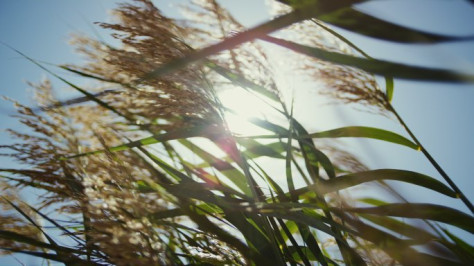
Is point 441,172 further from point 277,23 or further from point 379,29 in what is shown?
point 277,23

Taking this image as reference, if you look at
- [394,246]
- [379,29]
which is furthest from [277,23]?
[394,246]

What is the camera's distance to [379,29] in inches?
25.8

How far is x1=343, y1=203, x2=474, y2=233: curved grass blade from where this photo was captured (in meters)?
0.95

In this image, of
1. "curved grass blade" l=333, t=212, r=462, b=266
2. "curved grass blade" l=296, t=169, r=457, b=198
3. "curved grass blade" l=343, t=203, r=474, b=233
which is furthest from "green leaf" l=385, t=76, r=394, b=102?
"curved grass blade" l=333, t=212, r=462, b=266

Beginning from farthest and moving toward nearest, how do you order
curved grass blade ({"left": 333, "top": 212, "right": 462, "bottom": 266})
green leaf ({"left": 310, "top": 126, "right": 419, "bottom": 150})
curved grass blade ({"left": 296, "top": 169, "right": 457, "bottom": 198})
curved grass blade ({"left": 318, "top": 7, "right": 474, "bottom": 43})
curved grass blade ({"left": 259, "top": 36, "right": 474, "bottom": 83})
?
1. green leaf ({"left": 310, "top": 126, "right": 419, "bottom": 150})
2. curved grass blade ({"left": 296, "top": 169, "right": 457, "bottom": 198})
3. curved grass blade ({"left": 333, "top": 212, "right": 462, "bottom": 266})
4. curved grass blade ({"left": 318, "top": 7, "right": 474, "bottom": 43})
5. curved grass blade ({"left": 259, "top": 36, "right": 474, "bottom": 83})

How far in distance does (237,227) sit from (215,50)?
740mm

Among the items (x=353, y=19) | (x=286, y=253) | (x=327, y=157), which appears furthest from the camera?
(x=327, y=157)

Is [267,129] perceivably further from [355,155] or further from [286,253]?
[286,253]

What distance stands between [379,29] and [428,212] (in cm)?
72

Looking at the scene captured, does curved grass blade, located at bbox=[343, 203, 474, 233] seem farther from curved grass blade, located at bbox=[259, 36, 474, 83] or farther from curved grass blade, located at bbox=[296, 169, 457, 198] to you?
curved grass blade, located at bbox=[259, 36, 474, 83]

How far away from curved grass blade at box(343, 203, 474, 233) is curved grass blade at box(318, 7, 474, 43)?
591mm

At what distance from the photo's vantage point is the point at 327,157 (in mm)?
1289

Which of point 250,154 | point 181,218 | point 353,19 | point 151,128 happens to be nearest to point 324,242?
point 250,154

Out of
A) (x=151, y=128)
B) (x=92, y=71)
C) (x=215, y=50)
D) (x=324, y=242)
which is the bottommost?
(x=324, y=242)
